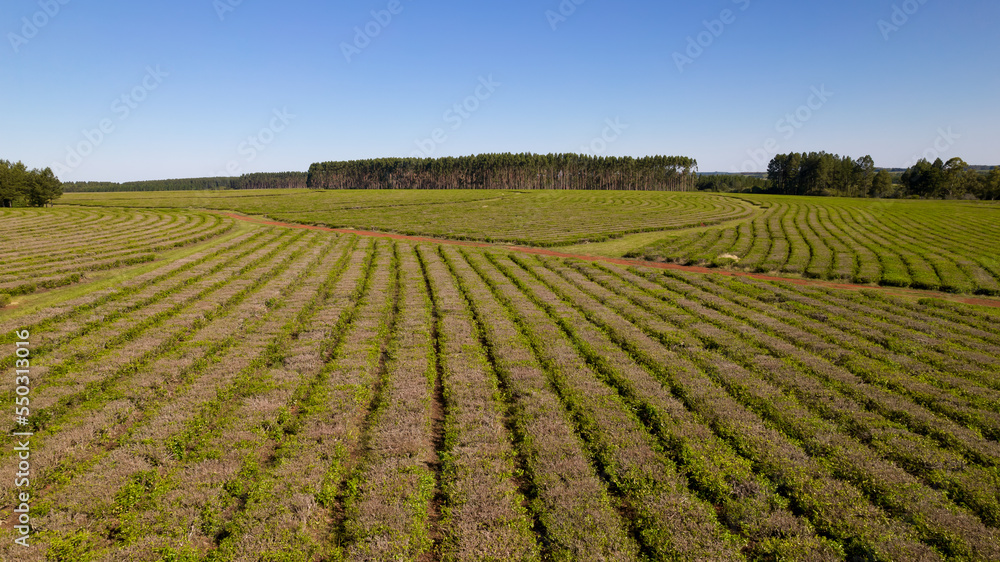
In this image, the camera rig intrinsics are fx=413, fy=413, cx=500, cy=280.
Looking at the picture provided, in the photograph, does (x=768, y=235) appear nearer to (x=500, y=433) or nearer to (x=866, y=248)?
(x=866, y=248)

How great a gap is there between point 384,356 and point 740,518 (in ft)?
43.4

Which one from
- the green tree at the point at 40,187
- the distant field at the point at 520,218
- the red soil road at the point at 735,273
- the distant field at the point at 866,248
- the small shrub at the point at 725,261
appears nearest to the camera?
the red soil road at the point at 735,273

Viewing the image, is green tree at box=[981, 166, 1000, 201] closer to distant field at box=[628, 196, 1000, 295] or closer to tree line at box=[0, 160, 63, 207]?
distant field at box=[628, 196, 1000, 295]

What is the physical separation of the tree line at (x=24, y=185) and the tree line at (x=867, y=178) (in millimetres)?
220351

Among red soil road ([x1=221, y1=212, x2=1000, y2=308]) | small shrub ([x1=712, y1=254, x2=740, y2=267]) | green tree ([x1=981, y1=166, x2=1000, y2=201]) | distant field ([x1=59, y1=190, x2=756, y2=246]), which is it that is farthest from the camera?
green tree ([x1=981, y1=166, x2=1000, y2=201])

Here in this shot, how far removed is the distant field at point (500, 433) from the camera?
8227 mm

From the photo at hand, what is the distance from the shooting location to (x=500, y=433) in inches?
463

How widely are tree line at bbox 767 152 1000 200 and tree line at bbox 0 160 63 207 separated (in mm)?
220351

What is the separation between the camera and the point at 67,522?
8.20 metres

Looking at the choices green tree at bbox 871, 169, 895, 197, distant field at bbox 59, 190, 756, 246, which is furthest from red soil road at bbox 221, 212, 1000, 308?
green tree at bbox 871, 169, 895, 197

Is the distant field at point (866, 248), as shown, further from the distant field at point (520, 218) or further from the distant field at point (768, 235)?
the distant field at point (520, 218)

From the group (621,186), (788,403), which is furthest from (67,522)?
(621,186)

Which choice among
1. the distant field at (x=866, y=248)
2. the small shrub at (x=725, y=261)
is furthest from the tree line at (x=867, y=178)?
the small shrub at (x=725, y=261)

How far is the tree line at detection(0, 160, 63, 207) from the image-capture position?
268ft
